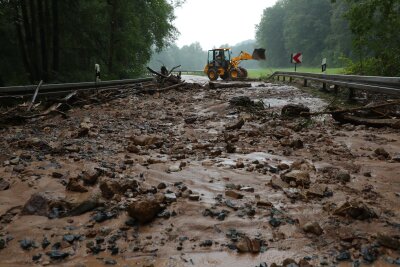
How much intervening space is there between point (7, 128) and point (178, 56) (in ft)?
591

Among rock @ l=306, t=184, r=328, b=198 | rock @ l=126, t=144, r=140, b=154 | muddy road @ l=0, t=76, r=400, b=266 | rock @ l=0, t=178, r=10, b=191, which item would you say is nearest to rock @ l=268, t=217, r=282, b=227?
muddy road @ l=0, t=76, r=400, b=266

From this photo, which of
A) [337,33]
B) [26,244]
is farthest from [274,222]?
[337,33]

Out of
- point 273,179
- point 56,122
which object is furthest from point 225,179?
point 56,122

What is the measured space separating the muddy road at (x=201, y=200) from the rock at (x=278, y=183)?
0.01 metres

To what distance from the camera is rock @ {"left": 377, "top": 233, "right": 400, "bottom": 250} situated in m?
2.18

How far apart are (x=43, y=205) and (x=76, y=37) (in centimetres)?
2080

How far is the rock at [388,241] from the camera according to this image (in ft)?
7.14

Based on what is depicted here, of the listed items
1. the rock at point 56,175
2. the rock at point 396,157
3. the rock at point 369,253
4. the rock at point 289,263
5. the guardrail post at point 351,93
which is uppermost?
the guardrail post at point 351,93

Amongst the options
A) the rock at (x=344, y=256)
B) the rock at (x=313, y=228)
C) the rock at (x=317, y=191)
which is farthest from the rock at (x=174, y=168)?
the rock at (x=344, y=256)

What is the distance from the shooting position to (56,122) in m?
7.13

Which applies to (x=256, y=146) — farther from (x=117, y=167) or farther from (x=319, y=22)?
(x=319, y=22)

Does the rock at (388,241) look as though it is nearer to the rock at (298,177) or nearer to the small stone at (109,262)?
the rock at (298,177)

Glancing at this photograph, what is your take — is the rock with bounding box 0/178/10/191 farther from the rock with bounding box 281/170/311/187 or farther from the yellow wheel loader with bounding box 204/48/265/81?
the yellow wheel loader with bounding box 204/48/265/81

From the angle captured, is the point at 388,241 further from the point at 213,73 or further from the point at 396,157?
the point at 213,73
